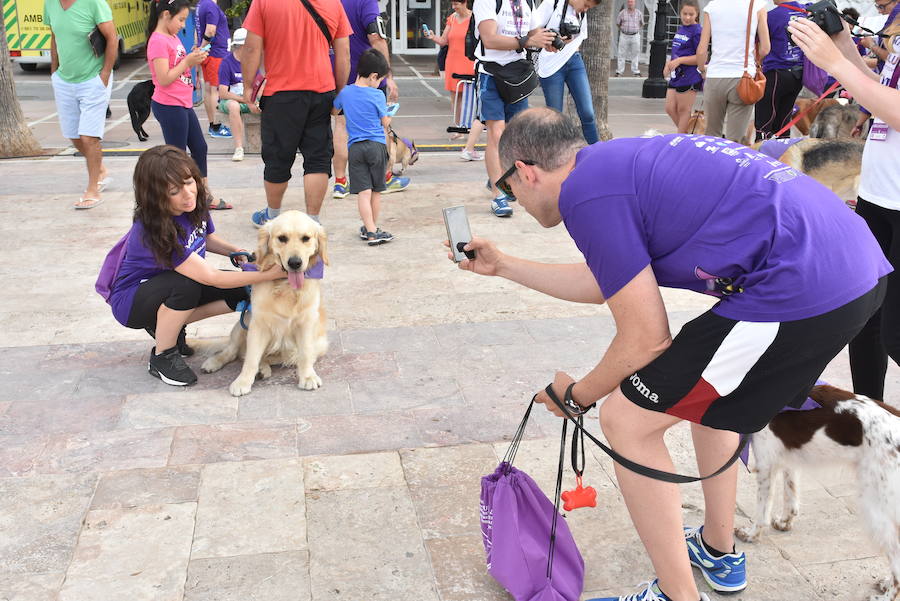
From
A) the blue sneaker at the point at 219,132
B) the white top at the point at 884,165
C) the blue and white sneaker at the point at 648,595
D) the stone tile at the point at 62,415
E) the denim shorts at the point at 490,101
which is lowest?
the blue sneaker at the point at 219,132

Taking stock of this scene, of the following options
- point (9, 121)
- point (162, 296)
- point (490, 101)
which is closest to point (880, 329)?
point (162, 296)

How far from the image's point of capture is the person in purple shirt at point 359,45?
748 centimetres

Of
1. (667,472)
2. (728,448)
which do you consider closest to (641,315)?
(667,472)

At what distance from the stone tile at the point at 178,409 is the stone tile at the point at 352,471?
654 millimetres

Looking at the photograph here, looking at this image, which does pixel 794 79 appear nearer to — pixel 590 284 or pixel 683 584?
pixel 590 284

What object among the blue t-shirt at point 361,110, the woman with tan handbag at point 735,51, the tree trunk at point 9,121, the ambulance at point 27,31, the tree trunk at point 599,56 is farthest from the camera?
the ambulance at point 27,31

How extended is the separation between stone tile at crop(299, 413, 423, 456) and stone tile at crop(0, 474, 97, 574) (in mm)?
905

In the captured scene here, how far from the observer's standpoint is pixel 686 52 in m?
9.76

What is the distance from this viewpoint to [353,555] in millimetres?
2928

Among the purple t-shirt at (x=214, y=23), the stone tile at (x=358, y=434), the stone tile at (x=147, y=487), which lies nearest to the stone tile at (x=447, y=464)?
the stone tile at (x=358, y=434)

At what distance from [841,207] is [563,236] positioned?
454cm

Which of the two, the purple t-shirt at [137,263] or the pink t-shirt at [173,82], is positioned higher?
the pink t-shirt at [173,82]

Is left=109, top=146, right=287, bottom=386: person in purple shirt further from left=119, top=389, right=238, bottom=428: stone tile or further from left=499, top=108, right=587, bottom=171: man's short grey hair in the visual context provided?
left=499, top=108, right=587, bottom=171: man's short grey hair

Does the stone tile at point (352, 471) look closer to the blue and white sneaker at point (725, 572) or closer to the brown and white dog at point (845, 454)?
the blue and white sneaker at point (725, 572)
